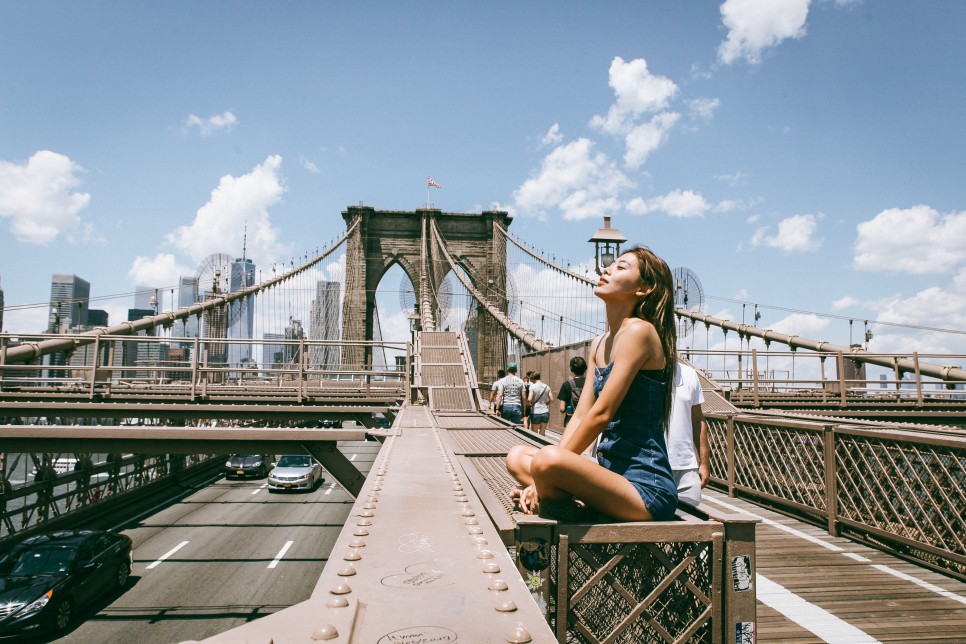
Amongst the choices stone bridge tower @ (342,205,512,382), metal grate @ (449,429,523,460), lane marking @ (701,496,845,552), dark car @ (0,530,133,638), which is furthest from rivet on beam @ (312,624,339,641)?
stone bridge tower @ (342,205,512,382)

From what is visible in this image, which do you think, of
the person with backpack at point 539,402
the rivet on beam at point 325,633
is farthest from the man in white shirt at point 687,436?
the person with backpack at point 539,402

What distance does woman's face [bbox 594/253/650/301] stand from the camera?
2314mm

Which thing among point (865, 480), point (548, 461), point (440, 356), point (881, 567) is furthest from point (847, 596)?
point (440, 356)

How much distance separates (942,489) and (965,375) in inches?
629

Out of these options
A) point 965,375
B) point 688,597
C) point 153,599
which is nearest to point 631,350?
point 688,597

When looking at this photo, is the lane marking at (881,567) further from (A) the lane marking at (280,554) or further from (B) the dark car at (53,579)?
(A) the lane marking at (280,554)

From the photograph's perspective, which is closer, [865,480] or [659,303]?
[659,303]

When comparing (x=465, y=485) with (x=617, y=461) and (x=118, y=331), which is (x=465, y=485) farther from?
(x=118, y=331)

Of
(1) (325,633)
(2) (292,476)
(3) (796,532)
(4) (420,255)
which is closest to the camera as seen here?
(1) (325,633)

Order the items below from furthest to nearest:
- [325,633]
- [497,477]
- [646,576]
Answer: [497,477]
[646,576]
[325,633]

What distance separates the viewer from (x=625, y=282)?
2318mm

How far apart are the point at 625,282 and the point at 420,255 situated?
41.8 m

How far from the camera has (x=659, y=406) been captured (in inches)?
87.2

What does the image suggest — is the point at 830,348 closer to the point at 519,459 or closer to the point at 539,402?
the point at 539,402
